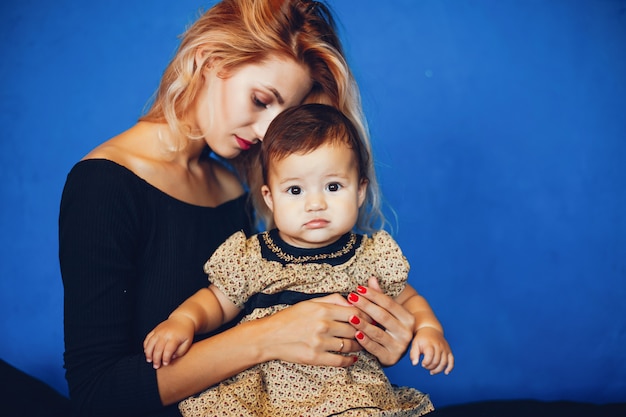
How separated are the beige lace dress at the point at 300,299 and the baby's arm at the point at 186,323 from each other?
4 centimetres

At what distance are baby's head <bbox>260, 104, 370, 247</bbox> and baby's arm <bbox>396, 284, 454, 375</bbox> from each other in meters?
0.31

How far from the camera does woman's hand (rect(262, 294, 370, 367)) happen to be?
1617 mm

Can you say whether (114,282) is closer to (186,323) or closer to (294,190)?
(186,323)

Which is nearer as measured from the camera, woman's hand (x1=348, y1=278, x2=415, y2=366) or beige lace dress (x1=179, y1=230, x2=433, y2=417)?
beige lace dress (x1=179, y1=230, x2=433, y2=417)

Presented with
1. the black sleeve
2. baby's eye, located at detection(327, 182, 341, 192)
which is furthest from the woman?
baby's eye, located at detection(327, 182, 341, 192)

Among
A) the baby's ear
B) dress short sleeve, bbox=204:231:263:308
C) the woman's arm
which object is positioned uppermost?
the baby's ear

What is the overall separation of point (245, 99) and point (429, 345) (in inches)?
34.2

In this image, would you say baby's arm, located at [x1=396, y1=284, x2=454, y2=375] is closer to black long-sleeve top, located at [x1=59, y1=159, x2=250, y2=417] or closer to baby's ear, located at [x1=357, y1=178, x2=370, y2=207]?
baby's ear, located at [x1=357, y1=178, x2=370, y2=207]

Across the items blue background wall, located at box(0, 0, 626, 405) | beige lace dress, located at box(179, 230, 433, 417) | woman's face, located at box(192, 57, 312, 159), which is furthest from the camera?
blue background wall, located at box(0, 0, 626, 405)

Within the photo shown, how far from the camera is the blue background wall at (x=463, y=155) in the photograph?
9.28ft

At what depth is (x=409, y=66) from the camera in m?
2.87

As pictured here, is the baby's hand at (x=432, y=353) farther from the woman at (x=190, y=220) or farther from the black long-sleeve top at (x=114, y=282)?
the black long-sleeve top at (x=114, y=282)

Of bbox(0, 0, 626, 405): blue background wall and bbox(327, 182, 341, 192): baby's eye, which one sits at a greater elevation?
bbox(0, 0, 626, 405): blue background wall

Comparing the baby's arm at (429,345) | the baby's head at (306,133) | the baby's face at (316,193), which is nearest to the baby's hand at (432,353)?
the baby's arm at (429,345)
